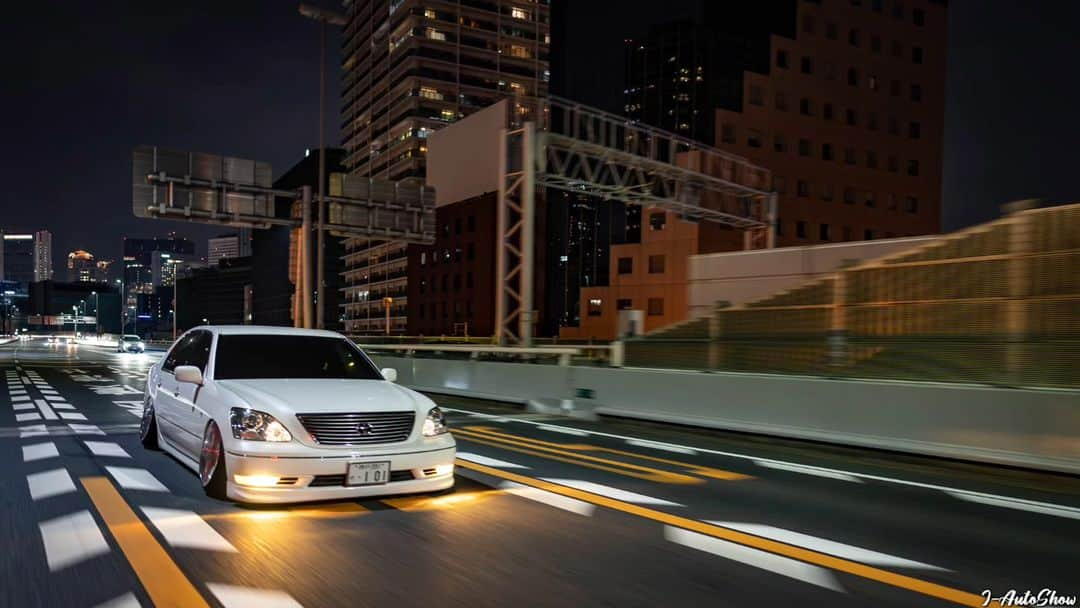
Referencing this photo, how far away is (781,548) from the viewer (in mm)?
5762

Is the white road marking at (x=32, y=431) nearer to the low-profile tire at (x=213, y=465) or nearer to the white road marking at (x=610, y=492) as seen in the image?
the low-profile tire at (x=213, y=465)

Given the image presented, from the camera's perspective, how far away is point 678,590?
15.7ft

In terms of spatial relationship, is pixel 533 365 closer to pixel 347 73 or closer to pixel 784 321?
pixel 784 321

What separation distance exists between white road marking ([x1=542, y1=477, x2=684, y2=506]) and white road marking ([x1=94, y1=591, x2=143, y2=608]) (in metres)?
4.15

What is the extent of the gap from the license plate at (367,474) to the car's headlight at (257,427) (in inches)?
21.2

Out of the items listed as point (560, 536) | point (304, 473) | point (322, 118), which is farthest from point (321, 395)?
point (322, 118)

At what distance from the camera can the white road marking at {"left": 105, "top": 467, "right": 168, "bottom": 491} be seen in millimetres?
7730

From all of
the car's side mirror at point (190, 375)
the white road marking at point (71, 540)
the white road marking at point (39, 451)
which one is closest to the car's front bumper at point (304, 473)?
the white road marking at point (71, 540)

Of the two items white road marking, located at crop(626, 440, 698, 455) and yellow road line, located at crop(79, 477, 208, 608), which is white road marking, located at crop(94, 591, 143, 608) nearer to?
yellow road line, located at crop(79, 477, 208, 608)

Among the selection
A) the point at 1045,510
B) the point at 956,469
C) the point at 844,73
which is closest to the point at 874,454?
the point at 956,469

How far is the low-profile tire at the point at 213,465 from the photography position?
679 centimetres

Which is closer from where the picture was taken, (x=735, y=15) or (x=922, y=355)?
(x=922, y=355)

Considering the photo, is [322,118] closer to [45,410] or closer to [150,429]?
[45,410]

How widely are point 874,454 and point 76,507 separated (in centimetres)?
940
